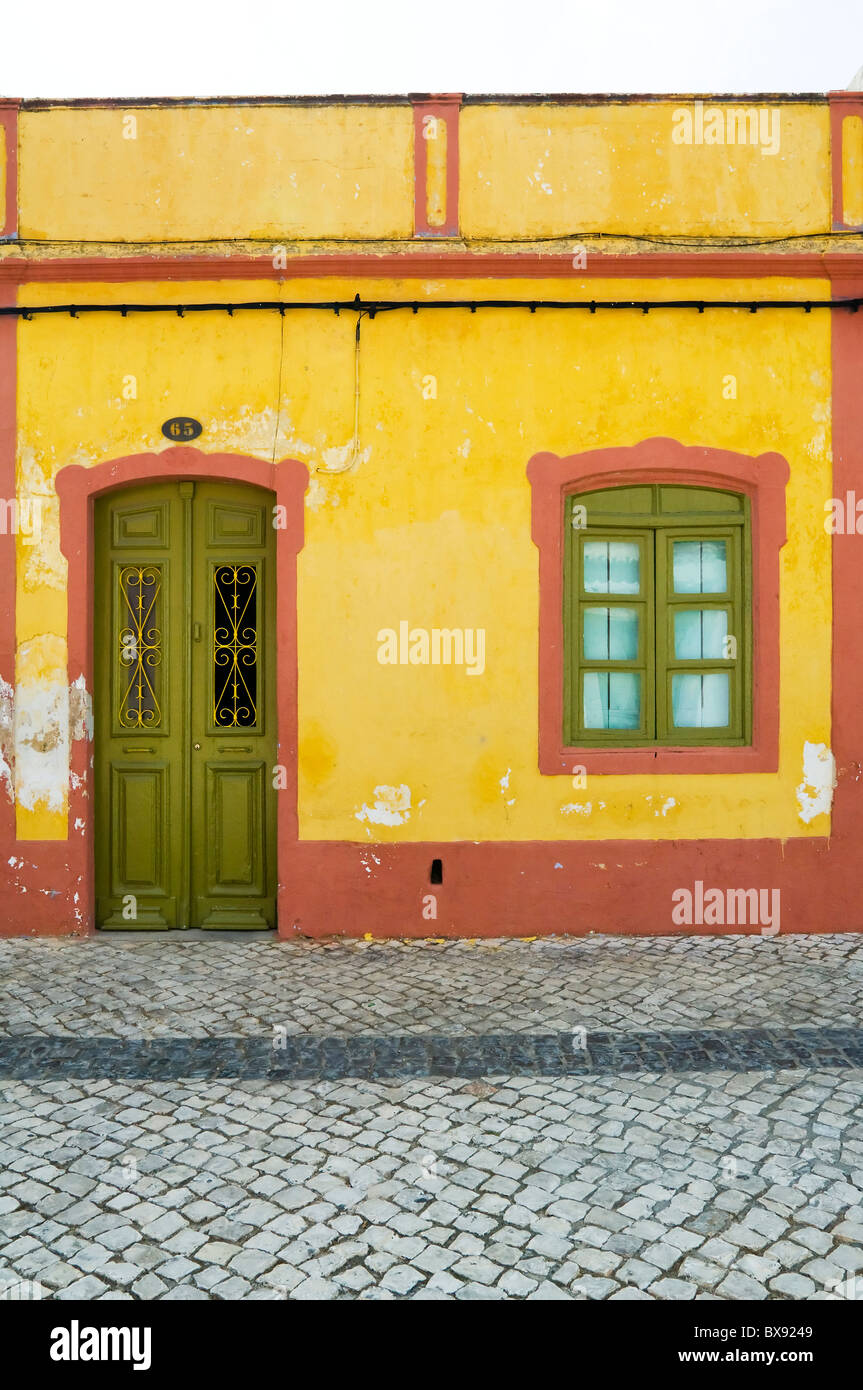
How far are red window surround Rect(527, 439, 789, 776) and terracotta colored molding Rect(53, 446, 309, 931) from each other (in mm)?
1626

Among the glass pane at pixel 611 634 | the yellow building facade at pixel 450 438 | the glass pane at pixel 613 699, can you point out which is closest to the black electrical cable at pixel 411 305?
the yellow building facade at pixel 450 438

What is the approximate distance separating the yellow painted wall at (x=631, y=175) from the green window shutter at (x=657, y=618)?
179cm

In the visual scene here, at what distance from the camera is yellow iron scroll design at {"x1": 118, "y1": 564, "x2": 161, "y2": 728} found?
7.18 meters

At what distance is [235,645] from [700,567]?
3217 millimetres

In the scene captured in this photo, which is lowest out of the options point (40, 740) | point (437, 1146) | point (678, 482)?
point (437, 1146)

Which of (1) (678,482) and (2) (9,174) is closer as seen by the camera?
(2) (9,174)

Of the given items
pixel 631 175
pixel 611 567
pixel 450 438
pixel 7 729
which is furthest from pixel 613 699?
pixel 7 729

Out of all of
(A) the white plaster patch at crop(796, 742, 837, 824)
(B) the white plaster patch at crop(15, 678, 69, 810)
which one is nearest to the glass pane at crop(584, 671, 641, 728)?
(A) the white plaster patch at crop(796, 742, 837, 824)

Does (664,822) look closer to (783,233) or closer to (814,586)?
(814,586)

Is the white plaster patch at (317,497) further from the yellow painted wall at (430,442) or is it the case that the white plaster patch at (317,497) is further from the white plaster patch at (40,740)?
the white plaster patch at (40,740)

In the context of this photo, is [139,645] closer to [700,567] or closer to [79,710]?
[79,710]

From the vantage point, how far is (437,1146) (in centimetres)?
394

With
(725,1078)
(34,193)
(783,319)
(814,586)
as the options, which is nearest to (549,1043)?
(725,1078)

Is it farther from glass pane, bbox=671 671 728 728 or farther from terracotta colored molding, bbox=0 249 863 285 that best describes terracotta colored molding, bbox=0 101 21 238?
glass pane, bbox=671 671 728 728
